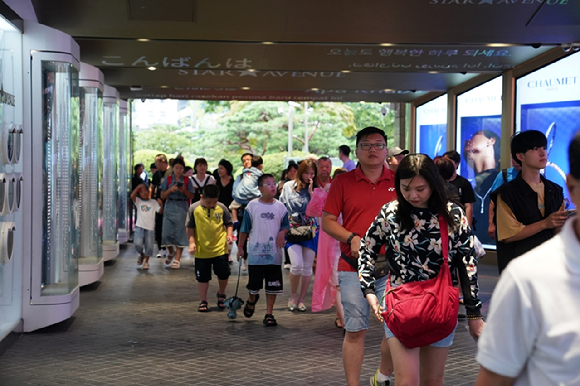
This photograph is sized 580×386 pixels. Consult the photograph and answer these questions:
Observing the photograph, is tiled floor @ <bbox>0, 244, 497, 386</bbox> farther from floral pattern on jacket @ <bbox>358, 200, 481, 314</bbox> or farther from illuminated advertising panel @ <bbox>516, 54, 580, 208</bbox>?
illuminated advertising panel @ <bbox>516, 54, 580, 208</bbox>

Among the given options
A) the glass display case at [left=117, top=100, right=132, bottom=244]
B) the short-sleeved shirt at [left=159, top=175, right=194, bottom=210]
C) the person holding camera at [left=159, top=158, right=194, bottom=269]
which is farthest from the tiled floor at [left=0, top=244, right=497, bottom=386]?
the glass display case at [left=117, top=100, right=132, bottom=244]

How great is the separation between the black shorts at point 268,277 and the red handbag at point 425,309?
4.52 meters

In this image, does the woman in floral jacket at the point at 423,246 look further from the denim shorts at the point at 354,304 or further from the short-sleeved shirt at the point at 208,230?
the short-sleeved shirt at the point at 208,230

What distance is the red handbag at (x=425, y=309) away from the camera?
13.0 ft

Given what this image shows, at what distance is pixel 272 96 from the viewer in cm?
1769

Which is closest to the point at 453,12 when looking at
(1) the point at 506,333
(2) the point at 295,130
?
(1) the point at 506,333

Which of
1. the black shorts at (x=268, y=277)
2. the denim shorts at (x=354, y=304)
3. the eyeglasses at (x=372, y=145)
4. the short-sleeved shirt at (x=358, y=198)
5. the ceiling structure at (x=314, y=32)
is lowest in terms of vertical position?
the black shorts at (x=268, y=277)

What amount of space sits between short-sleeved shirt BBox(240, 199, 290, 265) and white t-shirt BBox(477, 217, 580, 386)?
265 inches

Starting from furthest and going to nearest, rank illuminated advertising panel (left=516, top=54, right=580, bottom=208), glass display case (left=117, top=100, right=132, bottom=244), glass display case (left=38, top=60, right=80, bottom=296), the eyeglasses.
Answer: glass display case (left=117, top=100, right=132, bottom=244)
illuminated advertising panel (left=516, top=54, right=580, bottom=208)
glass display case (left=38, top=60, right=80, bottom=296)
the eyeglasses

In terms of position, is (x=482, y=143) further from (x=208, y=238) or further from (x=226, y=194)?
(x=208, y=238)

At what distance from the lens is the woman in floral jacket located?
4.07 m

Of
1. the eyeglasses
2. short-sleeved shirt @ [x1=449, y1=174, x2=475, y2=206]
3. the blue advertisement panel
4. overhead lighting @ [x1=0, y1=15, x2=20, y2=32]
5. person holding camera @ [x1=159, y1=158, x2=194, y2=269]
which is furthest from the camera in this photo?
the blue advertisement panel

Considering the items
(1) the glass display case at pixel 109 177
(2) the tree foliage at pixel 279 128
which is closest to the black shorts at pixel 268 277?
(1) the glass display case at pixel 109 177

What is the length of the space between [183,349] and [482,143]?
10.2m
